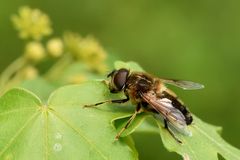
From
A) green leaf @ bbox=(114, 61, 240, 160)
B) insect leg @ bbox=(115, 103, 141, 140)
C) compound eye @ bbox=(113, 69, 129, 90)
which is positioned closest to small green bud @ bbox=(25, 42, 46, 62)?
green leaf @ bbox=(114, 61, 240, 160)

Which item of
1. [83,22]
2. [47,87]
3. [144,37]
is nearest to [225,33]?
[144,37]

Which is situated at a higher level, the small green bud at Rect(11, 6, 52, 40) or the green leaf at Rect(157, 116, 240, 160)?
the small green bud at Rect(11, 6, 52, 40)

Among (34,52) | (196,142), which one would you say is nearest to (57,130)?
(196,142)

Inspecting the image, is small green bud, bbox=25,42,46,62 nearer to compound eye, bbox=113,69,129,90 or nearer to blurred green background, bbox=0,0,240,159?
compound eye, bbox=113,69,129,90

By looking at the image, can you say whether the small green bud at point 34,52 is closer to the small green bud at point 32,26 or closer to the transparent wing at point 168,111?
the small green bud at point 32,26

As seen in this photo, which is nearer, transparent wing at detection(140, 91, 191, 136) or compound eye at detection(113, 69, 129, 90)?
transparent wing at detection(140, 91, 191, 136)

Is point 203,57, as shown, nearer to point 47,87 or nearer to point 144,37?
point 144,37

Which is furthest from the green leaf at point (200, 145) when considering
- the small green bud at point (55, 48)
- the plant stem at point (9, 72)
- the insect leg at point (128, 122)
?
the small green bud at point (55, 48)
